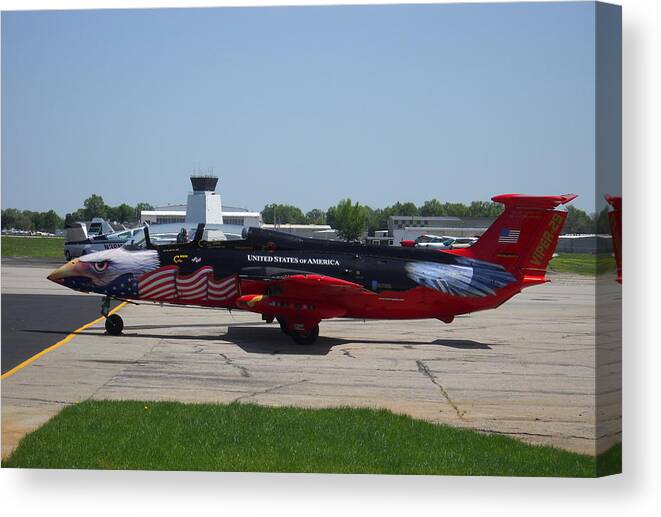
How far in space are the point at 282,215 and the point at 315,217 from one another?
60cm

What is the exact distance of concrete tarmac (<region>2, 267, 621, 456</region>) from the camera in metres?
9.66

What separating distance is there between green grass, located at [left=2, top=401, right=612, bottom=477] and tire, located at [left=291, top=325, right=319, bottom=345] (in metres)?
5.99

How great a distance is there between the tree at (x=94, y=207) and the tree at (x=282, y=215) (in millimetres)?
2376

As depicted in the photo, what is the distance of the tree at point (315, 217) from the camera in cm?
1294

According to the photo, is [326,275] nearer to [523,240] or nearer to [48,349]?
[523,240]

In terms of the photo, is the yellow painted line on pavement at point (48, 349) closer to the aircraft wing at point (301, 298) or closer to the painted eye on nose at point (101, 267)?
the painted eye on nose at point (101, 267)

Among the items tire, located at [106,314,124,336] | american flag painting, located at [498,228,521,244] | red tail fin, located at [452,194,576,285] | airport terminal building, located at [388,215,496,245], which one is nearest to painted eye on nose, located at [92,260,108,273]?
tire, located at [106,314,124,336]

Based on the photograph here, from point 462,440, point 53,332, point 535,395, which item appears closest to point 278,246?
point 53,332

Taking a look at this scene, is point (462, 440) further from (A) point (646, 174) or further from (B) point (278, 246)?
(B) point (278, 246)

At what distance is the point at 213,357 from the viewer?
1365 cm

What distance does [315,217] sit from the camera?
1359 cm

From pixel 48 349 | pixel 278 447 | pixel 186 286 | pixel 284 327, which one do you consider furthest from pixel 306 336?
pixel 278 447

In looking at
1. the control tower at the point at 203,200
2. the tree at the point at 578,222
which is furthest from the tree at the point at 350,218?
the tree at the point at 578,222

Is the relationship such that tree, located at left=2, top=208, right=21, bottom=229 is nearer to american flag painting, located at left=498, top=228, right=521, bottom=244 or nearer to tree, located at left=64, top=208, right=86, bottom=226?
tree, located at left=64, top=208, right=86, bottom=226
